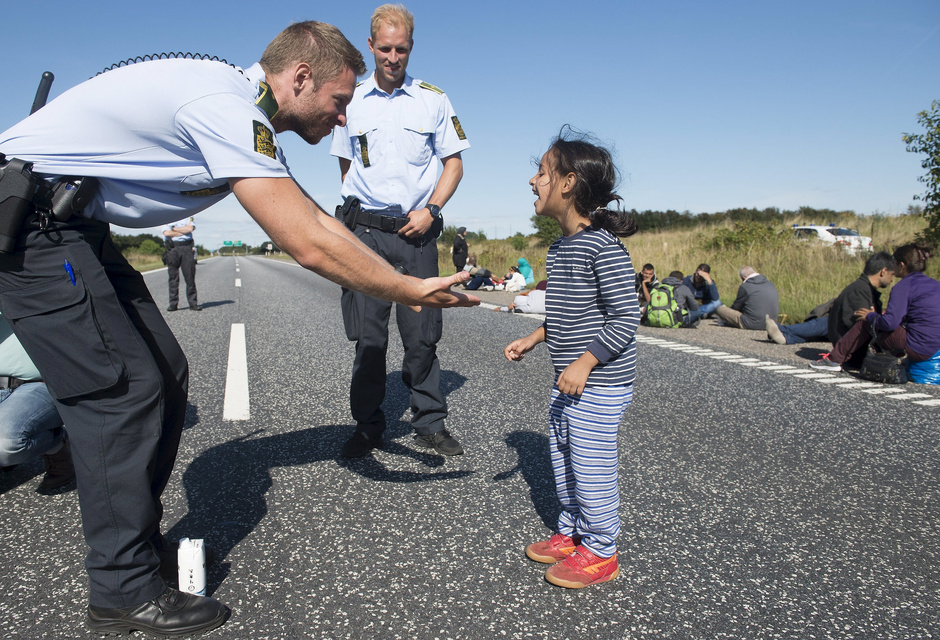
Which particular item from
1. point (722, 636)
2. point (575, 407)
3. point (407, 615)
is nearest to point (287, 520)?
point (407, 615)

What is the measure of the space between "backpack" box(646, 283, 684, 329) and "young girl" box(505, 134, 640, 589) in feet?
26.1

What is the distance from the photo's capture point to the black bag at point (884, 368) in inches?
208

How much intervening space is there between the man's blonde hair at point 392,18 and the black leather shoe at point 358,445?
2.26 metres

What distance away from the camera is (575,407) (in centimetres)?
214

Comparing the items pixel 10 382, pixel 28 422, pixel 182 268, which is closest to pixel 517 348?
pixel 28 422

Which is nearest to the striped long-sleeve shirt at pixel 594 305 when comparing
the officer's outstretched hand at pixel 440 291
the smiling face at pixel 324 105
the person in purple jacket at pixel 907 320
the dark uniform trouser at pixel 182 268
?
the officer's outstretched hand at pixel 440 291

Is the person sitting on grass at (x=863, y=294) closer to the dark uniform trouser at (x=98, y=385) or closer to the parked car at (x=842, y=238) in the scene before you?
the dark uniform trouser at (x=98, y=385)

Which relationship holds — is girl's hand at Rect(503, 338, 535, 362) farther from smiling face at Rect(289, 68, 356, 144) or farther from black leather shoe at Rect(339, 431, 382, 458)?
black leather shoe at Rect(339, 431, 382, 458)

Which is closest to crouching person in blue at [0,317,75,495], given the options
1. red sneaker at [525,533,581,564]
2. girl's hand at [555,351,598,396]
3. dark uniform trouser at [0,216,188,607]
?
dark uniform trouser at [0,216,188,607]

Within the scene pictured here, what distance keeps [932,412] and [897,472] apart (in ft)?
5.36

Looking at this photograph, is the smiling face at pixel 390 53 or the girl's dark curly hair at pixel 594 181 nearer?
the girl's dark curly hair at pixel 594 181

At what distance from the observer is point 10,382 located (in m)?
2.75

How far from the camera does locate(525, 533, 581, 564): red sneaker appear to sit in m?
Answer: 2.21

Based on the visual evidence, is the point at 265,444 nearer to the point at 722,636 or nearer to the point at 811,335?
the point at 722,636
